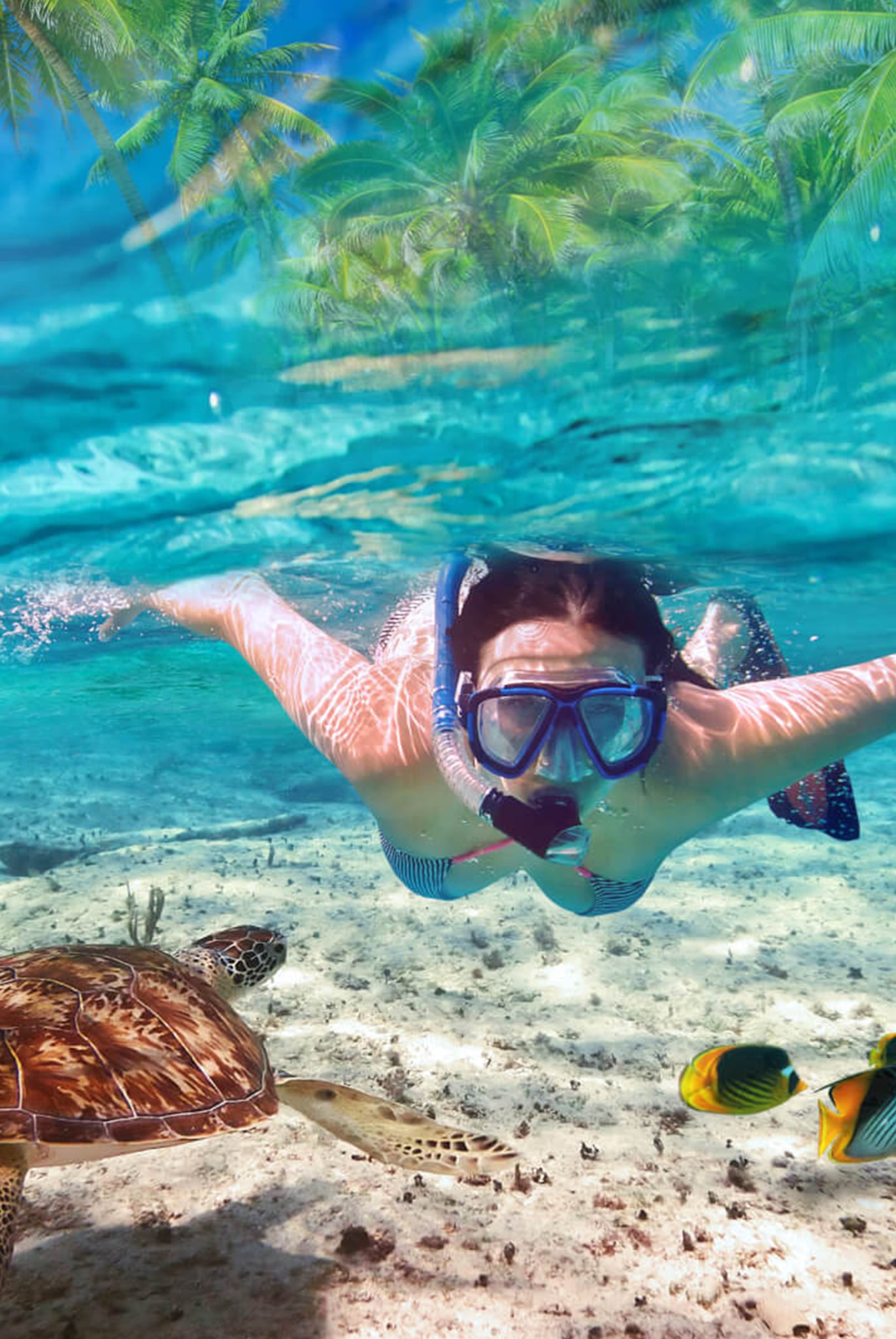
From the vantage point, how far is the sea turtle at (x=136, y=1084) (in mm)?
3002

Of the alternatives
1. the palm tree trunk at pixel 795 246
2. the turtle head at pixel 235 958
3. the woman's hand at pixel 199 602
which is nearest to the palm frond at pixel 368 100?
the palm tree trunk at pixel 795 246

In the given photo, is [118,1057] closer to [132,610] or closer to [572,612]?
[572,612]

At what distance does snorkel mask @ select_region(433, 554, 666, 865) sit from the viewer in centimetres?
419

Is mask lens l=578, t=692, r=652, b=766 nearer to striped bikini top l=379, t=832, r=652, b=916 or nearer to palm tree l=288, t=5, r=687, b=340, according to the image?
striped bikini top l=379, t=832, r=652, b=916

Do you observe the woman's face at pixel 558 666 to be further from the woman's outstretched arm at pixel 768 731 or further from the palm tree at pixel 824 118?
the palm tree at pixel 824 118

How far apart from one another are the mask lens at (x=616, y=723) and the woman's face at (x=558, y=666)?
15cm

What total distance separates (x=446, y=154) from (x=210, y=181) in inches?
106

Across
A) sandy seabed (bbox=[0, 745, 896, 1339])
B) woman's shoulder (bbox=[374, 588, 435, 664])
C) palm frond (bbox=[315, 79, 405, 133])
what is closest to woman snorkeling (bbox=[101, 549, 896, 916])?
woman's shoulder (bbox=[374, 588, 435, 664])

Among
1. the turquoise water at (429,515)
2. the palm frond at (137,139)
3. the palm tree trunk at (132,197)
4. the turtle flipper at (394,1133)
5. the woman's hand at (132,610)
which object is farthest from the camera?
the woman's hand at (132,610)

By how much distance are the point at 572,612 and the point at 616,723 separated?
41.4 inches

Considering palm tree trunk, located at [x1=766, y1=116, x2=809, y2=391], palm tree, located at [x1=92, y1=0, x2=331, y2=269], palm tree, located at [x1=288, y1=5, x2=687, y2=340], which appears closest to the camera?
palm tree trunk, located at [x1=766, y1=116, x2=809, y2=391]

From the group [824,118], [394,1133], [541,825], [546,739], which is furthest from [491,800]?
[824,118]

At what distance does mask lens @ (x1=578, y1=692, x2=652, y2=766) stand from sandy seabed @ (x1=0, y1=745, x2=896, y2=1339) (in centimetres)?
252

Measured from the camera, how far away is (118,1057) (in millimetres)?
3338
